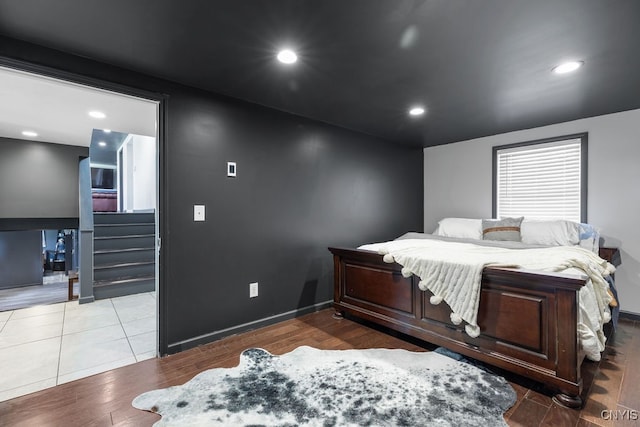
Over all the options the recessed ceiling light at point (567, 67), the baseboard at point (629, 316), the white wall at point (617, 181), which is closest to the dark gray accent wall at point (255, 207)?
the recessed ceiling light at point (567, 67)

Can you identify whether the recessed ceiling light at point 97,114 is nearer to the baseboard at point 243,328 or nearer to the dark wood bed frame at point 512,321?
the baseboard at point 243,328

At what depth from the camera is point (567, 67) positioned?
2.24 metres

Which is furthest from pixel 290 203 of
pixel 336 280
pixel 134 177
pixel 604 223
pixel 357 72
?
pixel 134 177

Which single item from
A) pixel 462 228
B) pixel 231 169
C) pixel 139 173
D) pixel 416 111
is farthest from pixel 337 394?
pixel 139 173

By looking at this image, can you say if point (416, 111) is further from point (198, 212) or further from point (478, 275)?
point (198, 212)

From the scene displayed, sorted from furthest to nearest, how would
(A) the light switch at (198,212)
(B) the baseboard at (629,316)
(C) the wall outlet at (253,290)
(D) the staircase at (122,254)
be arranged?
(D) the staircase at (122,254), (B) the baseboard at (629,316), (C) the wall outlet at (253,290), (A) the light switch at (198,212)

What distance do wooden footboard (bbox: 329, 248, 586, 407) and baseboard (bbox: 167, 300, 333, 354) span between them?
33.3 inches

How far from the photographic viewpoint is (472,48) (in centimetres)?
197

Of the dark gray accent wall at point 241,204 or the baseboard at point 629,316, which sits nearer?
the dark gray accent wall at point 241,204

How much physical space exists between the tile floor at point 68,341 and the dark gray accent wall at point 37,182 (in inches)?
62.2

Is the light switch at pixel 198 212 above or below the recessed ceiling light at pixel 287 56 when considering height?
below

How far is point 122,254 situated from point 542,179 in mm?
5888

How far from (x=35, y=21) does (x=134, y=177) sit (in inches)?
197

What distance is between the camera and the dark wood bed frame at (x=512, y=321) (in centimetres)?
176
